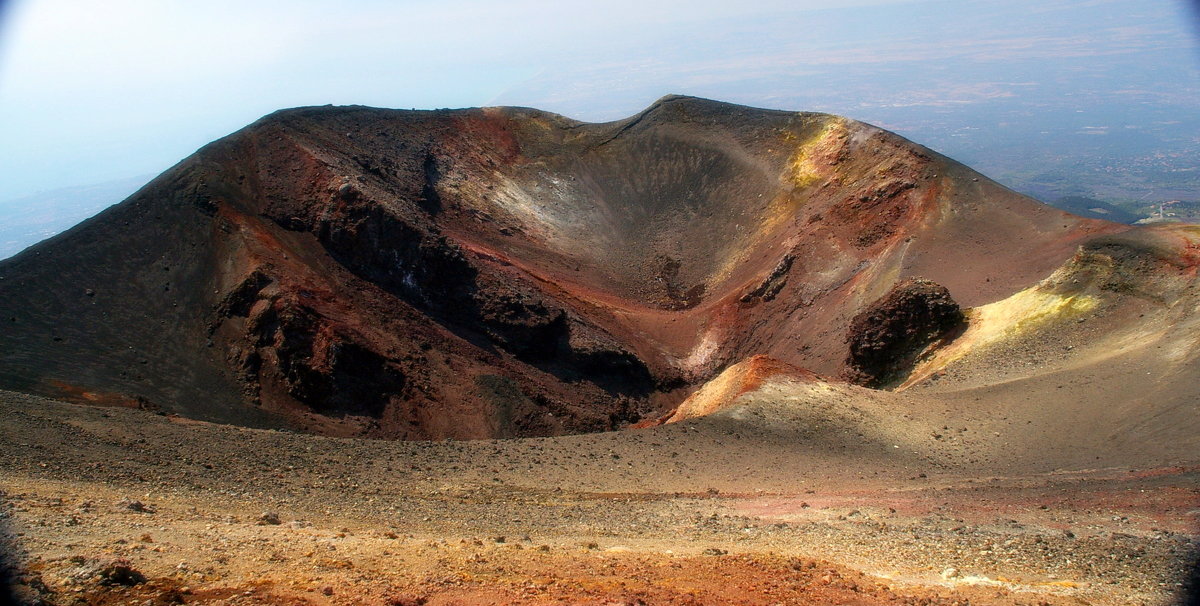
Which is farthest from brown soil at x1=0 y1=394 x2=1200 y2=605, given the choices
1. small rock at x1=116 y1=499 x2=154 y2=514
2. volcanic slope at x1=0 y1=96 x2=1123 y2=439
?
volcanic slope at x1=0 y1=96 x2=1123 y2=439

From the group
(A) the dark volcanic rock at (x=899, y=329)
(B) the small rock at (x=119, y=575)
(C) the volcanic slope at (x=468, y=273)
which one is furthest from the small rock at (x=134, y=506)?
(A) the dark volcanic rock at (x=899, y=329)

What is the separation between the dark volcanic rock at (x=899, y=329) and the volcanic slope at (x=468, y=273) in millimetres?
1032

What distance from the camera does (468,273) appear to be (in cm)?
3127

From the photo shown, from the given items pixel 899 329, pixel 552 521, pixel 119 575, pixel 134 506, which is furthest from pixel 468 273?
pixel 119 575

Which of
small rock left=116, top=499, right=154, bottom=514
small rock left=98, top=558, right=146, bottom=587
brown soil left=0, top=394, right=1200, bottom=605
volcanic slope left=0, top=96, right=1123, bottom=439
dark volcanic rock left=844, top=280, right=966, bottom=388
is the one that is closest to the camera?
small rock left=98, top=558, right=146, bottom=587

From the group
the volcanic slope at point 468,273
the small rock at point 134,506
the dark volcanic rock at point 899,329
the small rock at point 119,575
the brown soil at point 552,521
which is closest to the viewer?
the small rock at point 119,575

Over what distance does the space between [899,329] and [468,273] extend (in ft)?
58.1

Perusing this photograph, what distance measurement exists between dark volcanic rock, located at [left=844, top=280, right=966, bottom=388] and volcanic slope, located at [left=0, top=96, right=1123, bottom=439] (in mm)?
1032

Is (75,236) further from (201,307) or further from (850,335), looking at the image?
(850,335)

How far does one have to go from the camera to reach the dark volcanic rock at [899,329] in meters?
26.6

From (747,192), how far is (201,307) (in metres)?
30.9

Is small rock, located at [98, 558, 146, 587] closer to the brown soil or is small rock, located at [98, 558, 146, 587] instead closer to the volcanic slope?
the brown soil

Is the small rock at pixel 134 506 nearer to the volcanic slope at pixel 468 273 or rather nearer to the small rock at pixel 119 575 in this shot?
the small rock at pixel 119 575

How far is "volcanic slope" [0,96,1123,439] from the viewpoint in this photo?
2461 centimetres
